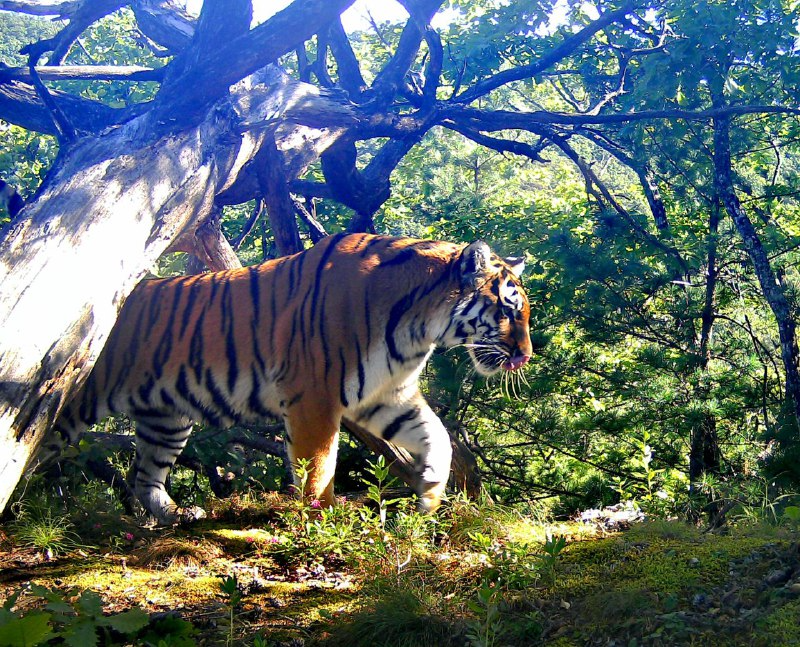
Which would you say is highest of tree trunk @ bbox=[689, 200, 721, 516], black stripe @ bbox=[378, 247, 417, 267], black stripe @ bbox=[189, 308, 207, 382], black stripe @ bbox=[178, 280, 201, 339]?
black stripe @ bbox=[378, 247, 417, 267]

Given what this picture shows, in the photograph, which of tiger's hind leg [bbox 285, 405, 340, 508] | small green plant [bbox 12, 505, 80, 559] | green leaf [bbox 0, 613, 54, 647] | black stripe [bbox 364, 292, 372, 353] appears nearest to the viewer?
green leaf [bbox 0, 613, 54, 647]

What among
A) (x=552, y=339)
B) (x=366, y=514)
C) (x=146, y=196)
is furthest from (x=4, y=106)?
(x=552, y=339)

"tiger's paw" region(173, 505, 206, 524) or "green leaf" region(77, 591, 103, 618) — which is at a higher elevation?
"green leaf" region(77, 591, 103, 618)

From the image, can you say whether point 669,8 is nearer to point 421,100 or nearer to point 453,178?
point 421,100

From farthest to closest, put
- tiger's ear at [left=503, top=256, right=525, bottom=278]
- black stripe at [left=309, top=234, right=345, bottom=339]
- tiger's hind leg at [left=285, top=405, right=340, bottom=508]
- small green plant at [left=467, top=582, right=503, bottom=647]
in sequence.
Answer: tiger's ear at [left=503, top=256, right=525, bottom=278]
black stripe at [left=309, top=234, right=345, bottom=339]
tiger's hind leg at [left=285, top=405, right=340, bottom=508]
small green plant at [left=467, top=582, right=503, bottom=647]

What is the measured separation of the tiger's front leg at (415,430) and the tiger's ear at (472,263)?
88cm

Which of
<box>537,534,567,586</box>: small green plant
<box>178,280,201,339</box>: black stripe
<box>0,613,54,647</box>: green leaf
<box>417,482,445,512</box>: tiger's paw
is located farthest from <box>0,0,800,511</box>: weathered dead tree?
<box>537,534,567,586</box>: small green plant

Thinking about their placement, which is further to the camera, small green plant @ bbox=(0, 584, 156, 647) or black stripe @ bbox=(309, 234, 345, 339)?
black stripe @ bbox=(309, 234, 345, 339)

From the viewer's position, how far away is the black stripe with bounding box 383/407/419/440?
17.9 feet

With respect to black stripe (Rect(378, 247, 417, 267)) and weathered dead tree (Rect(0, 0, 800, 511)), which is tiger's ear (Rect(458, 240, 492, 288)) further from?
weathered dead tree (Rect(0, 0, 800, 511))

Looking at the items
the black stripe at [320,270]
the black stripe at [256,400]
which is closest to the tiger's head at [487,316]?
the black stripe at [320,270]

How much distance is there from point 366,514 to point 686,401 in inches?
155

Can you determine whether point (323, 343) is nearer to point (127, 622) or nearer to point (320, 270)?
point (320, 270)

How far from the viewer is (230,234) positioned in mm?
10195
